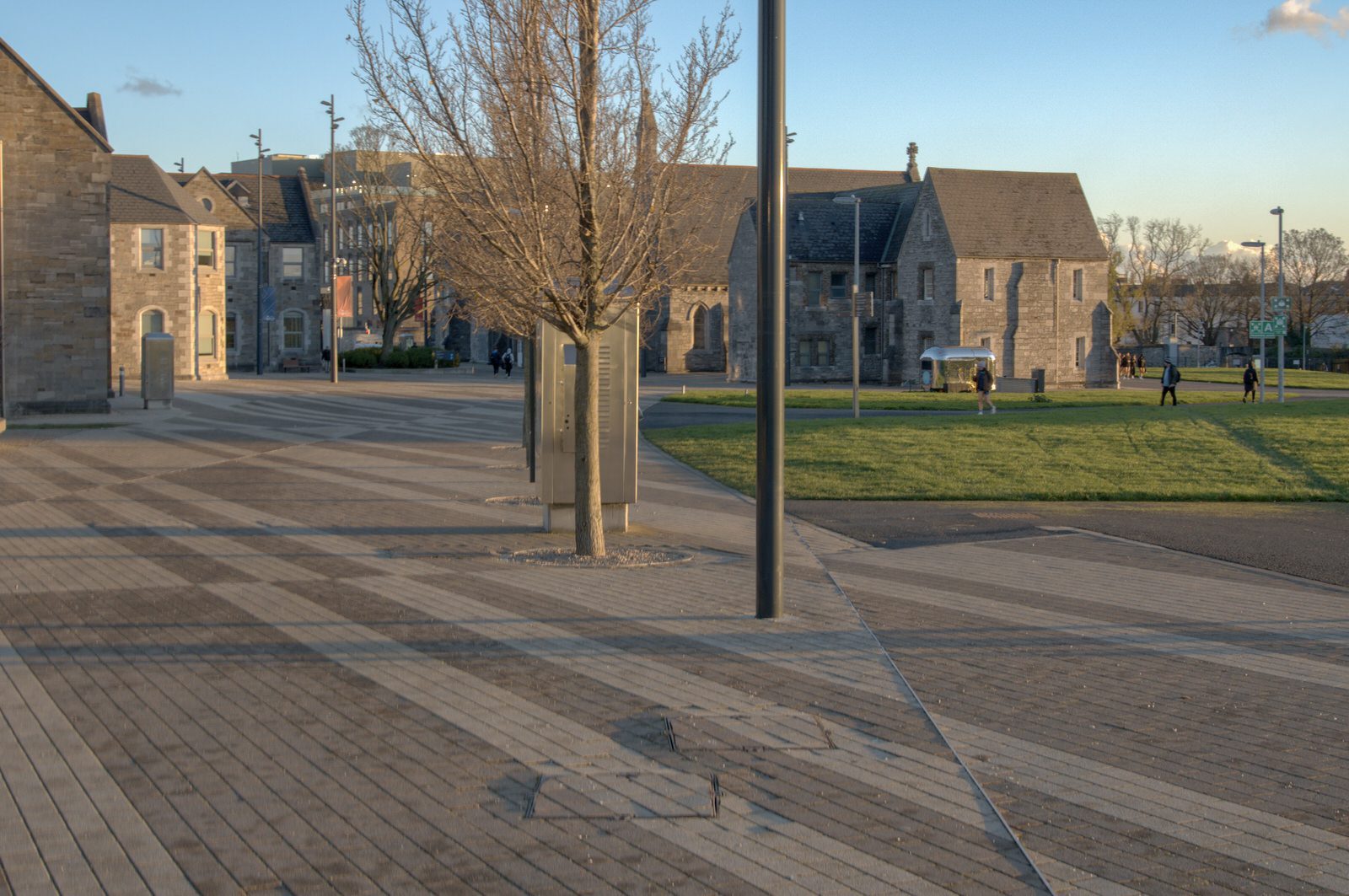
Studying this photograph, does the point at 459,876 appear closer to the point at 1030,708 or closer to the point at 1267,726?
the point at 1030,708

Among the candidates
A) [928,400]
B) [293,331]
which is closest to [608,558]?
[928,400]

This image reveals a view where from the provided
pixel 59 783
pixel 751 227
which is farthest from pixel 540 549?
pixel 751 227

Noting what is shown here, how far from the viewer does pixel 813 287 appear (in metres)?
70.7

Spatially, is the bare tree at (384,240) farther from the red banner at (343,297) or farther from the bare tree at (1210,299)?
the bare tree at (1210,299)

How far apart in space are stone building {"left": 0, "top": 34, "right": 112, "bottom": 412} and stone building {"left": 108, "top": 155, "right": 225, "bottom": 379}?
77.1 ft

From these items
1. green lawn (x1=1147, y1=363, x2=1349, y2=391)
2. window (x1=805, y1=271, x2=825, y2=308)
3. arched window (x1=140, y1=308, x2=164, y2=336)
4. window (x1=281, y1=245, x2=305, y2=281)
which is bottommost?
green lawn (x1=1147, y1=363, x2=1349, y2=391)

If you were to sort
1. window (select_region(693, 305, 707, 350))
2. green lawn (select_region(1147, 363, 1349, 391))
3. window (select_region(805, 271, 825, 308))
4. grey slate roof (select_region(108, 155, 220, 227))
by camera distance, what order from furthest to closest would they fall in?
1. window (select_region(693, 305, 707, 350))
2. window (select_region(805, 271, 825, 308))
3. green lawn (select_region(1147, 363, 1349, 391))
4. grey slate roof (select_region(108, 155, 220, 227))

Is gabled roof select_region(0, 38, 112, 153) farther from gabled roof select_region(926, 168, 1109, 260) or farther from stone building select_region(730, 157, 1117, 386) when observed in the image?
gabled roof select_region(926, 168, 1109, 260)

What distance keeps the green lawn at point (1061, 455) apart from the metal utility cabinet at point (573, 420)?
5110 mm

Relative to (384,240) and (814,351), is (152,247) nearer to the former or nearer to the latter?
(384,240)

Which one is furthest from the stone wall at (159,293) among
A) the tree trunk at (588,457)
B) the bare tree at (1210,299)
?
the bare tree at (1210,299)

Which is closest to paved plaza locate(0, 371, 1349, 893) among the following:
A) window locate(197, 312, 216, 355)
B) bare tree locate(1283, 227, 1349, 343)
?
window locate(197, 312, 216, 355)

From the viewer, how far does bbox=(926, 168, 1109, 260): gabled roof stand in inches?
2571

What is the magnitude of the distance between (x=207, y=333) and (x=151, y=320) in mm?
2314
